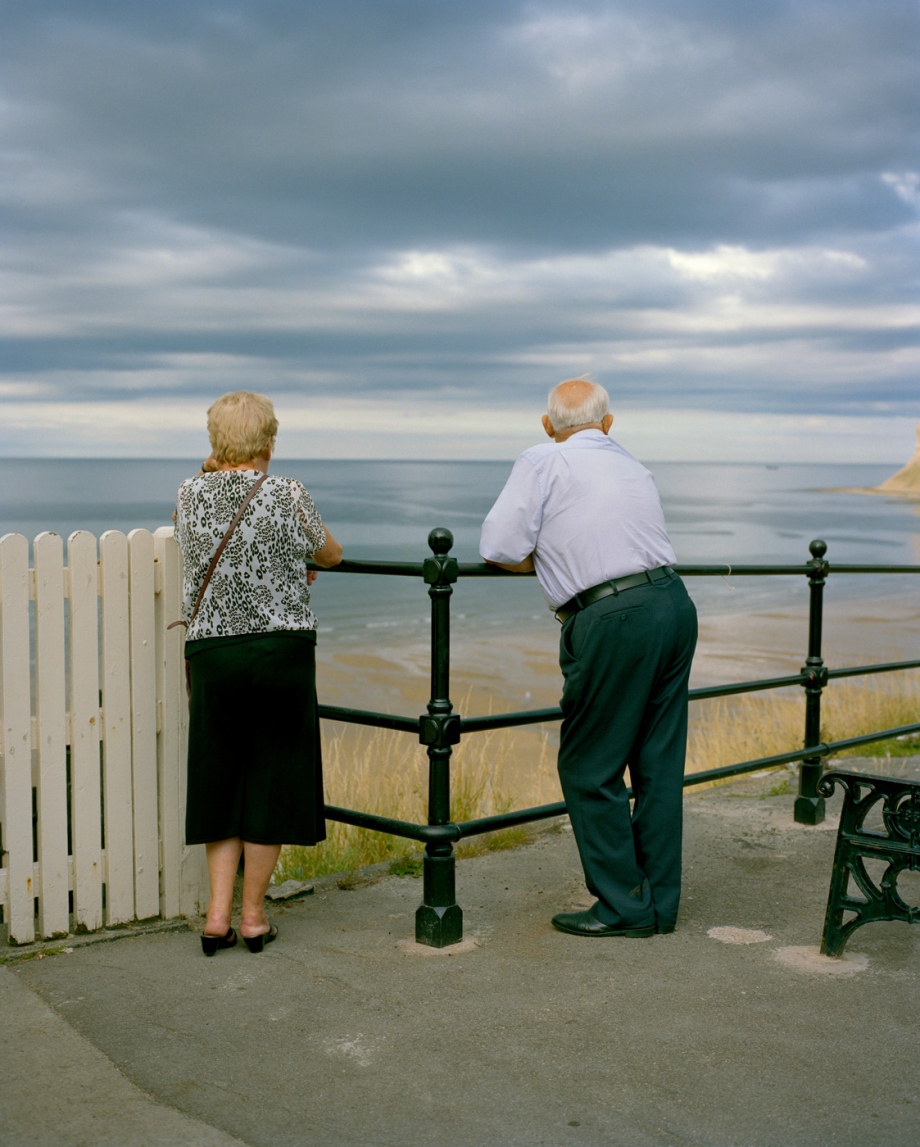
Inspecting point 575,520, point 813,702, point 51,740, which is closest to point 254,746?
point 51,740

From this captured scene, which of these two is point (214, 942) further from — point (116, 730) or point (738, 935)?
point (738, 935)

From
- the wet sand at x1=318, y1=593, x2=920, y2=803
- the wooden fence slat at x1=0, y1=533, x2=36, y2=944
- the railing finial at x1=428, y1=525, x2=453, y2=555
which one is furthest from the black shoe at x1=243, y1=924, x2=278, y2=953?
the wet sand at x1=318, y1=593, x2=920, y2=803

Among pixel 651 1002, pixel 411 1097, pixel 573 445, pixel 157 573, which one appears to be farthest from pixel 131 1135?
pixel 573 445

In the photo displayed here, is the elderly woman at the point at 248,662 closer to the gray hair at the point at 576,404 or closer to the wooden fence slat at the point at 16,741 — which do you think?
the wooden fence slat at the point at 16,741

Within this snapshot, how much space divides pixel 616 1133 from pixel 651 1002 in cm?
79

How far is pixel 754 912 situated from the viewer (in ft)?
14.6

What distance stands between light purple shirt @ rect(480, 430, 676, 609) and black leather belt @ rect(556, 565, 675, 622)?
0.07 feet

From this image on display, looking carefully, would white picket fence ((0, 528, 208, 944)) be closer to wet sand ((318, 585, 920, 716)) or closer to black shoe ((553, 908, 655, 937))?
black shoe ((553, 908, 655, 937))

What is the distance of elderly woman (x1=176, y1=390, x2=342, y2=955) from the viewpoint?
150 inches

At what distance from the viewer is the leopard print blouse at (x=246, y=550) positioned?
3.79 metres

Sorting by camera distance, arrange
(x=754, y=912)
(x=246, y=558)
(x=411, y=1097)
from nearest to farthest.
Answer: (x=411, y=1097), (x=246, y=558), (x=754, y=912)

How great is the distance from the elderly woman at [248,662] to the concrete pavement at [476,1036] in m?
0.39

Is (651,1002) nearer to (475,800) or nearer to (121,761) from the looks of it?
(121,761)

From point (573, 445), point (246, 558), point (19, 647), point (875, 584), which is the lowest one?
point (875, 584)
